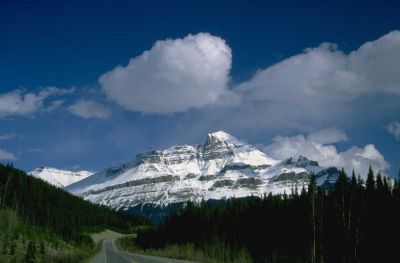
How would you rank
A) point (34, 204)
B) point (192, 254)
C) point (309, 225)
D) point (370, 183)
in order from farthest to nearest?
point (34, 204) → point (309, 225) → point (370, 183) → point (192, 254)

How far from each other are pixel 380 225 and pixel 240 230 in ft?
101

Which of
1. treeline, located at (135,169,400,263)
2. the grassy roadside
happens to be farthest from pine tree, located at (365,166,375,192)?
the grassy roadside

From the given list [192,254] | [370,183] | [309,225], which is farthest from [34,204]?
[370,183]

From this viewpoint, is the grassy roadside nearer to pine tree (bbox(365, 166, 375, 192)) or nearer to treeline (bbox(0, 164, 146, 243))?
pine tree (bbox(365, 166, 375, 192))

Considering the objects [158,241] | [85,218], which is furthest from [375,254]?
[85,218]

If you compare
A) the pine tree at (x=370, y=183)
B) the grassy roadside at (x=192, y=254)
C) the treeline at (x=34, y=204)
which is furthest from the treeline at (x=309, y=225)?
the treeline at (x=34, y=204)

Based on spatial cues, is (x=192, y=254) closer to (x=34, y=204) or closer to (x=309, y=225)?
(x=309, y=225)

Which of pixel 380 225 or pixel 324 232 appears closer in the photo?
pixel 380 225

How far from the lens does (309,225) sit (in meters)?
64.9

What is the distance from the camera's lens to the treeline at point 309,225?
54841mm

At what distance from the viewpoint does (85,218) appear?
183 m

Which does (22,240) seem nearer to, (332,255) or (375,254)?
(332,255)

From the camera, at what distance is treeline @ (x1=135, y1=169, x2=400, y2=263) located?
54841mm

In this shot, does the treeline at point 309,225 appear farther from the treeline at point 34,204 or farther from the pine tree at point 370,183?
the treeline at point 34,204
